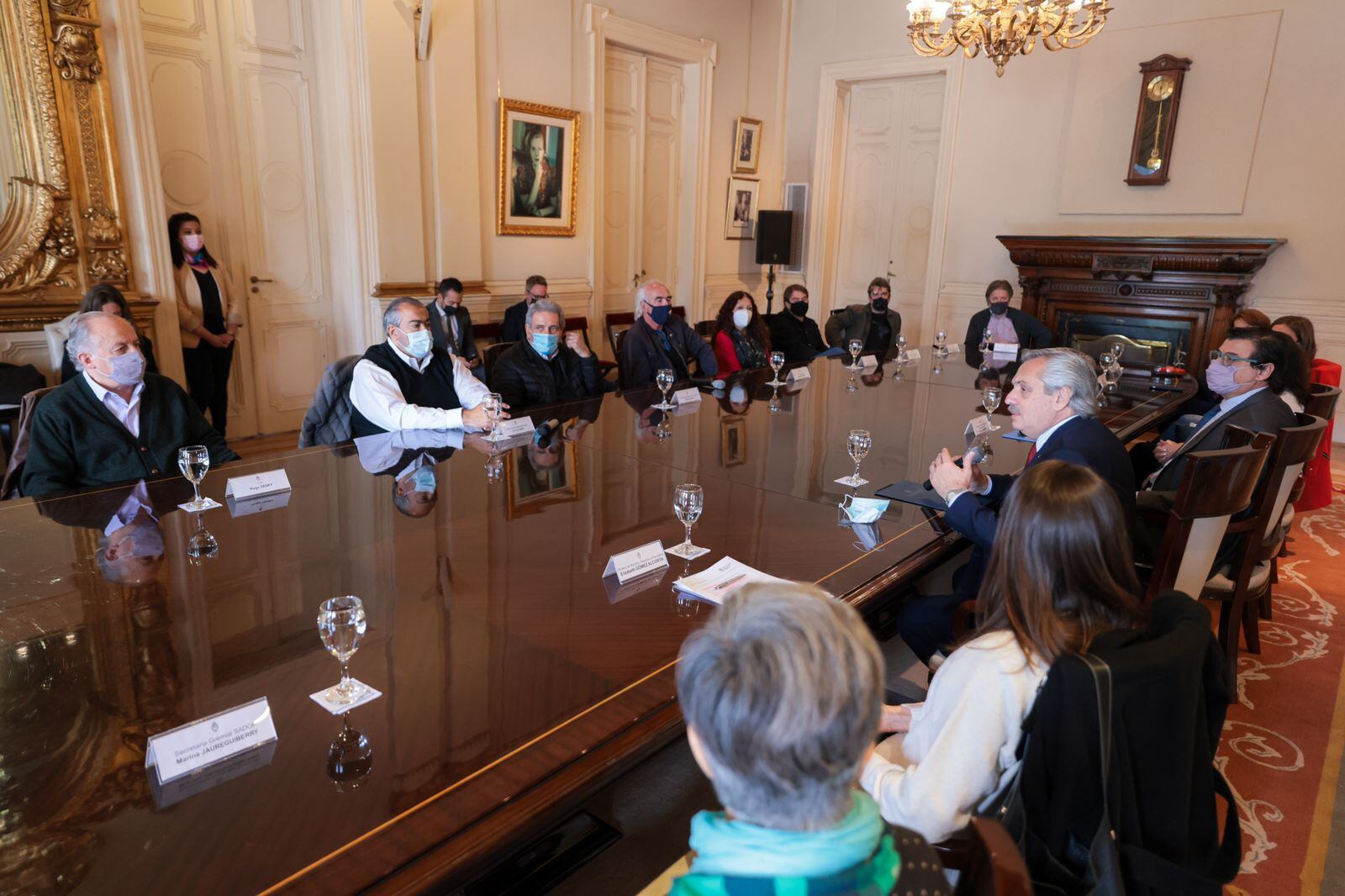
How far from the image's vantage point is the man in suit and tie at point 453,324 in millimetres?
5621

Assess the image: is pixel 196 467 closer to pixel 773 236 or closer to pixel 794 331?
pixel 794 331

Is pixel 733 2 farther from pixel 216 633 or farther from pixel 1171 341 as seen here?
pixel 216 633

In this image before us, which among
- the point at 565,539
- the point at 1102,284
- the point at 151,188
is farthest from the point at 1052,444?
the point at 1102,284

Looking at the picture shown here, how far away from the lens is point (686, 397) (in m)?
3.69

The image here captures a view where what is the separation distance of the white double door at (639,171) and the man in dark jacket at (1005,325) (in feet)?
10.2

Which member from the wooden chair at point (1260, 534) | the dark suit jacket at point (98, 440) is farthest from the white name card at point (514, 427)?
the wooden chair at point (1260, 534)

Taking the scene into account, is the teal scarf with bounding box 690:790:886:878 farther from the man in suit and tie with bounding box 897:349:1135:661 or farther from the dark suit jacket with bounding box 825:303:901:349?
the dark suit jacket with bounding box 825:303:901:349

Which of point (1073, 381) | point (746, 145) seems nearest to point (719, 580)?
point (1073, 381)

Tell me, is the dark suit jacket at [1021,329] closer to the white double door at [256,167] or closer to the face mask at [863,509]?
the face mask at [863,509]

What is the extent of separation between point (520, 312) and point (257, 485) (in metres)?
4.11

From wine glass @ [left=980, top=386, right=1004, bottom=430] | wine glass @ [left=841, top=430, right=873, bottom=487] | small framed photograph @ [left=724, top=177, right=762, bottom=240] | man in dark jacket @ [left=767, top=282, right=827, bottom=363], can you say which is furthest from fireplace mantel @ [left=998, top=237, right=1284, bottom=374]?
wine glass @ [left=841, top=430, right=873, bottom=487]

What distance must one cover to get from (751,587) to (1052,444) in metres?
1.74

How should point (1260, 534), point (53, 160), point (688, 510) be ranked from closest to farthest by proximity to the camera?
point (688, 510) < point (1260, 534) < point (53, 160)

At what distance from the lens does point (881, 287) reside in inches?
245
